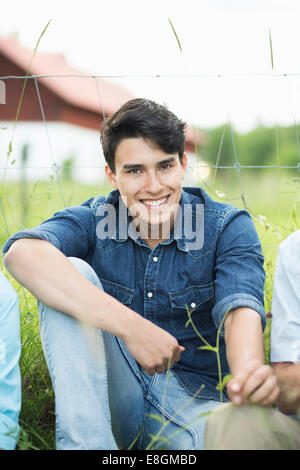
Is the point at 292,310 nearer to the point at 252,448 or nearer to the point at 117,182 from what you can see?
the point at 252,448

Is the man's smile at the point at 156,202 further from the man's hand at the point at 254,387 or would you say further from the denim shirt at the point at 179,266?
the man's hand at the point at 254,387

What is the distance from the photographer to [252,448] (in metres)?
1.14

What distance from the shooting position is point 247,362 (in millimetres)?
1315

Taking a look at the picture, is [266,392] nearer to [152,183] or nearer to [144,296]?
[144,296]

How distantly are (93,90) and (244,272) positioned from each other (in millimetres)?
18452

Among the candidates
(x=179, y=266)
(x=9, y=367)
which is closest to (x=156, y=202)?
(x=179, y=266)

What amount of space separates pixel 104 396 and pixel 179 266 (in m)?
0.52

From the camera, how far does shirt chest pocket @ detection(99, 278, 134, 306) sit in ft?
5.88

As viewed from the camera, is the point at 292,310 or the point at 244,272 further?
the point at 244,272

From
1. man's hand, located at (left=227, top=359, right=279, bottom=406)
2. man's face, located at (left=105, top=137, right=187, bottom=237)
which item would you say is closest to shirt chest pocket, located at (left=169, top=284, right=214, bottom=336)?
man's face, located at (left=105, top=137, right=187, bottom=237)

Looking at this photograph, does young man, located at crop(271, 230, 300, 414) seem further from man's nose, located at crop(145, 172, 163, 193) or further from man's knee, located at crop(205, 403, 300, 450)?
man's nose, located at crop(145, 172, 163, 193)

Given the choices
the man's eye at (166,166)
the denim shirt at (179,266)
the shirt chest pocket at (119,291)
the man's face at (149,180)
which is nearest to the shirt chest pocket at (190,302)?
the denim shirt at (179,266)

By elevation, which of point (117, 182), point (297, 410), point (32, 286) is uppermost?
point (117, 182)

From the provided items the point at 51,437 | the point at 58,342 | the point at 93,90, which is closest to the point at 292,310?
the point at 58,342
